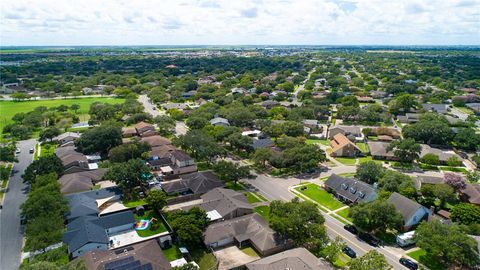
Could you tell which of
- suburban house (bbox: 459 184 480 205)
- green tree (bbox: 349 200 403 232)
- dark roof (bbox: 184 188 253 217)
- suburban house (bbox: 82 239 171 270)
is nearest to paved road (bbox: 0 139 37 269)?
suburban house (bbox: 82 239 171 270)

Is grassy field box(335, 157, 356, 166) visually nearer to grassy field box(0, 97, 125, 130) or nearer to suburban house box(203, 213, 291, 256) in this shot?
suburban house box(203, 213, 291, 256)

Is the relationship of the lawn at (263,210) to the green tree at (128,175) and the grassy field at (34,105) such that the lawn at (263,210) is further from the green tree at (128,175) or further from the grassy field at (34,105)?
the grassy field at (34,105)

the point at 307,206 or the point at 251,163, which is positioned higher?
the point at 307,206

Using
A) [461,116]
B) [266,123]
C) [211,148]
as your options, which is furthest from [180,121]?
[461,116]

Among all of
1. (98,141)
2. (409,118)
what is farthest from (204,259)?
(409,118)

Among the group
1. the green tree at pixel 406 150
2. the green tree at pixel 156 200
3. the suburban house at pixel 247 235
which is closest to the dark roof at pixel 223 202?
the suburban house at pixel 247 235

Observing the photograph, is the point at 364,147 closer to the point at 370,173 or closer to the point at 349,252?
the point at 370,173

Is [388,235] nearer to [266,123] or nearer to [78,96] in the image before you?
[266,123]
